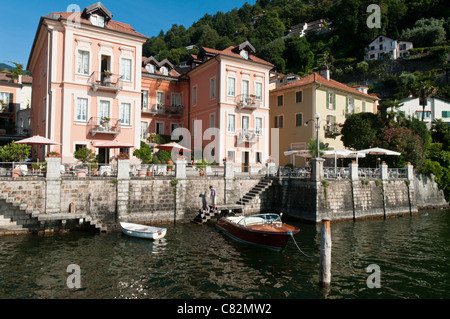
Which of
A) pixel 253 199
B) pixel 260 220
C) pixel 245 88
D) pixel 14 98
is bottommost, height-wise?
pixel 260 220

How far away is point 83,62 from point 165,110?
1231 cm

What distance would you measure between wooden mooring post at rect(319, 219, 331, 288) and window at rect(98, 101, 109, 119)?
74.5 ft

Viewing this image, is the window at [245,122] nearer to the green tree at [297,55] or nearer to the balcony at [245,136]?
the balcony at [245,136]

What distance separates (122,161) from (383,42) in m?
83.3

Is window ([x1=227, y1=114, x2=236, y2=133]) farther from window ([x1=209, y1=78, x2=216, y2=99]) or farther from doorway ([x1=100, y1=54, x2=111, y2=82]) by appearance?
doorway ([x1=100, y1=54, x2=111, y2=82])

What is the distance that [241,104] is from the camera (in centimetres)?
3388

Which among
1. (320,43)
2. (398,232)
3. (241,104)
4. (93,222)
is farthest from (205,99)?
(320,43)

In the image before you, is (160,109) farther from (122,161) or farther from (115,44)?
(122,161)

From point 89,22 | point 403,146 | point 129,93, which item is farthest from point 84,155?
point 403,146

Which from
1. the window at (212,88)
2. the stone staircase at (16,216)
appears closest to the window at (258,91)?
the window at (212,88)

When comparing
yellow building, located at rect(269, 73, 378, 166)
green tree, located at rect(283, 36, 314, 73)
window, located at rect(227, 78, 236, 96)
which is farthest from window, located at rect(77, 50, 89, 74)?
green tree, located at rect(283, 36, 314, 73)

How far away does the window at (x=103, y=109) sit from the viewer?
1103 inches

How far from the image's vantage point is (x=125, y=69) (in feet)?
96.2

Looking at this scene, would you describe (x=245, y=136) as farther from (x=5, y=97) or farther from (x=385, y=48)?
(x=385, y=48)
